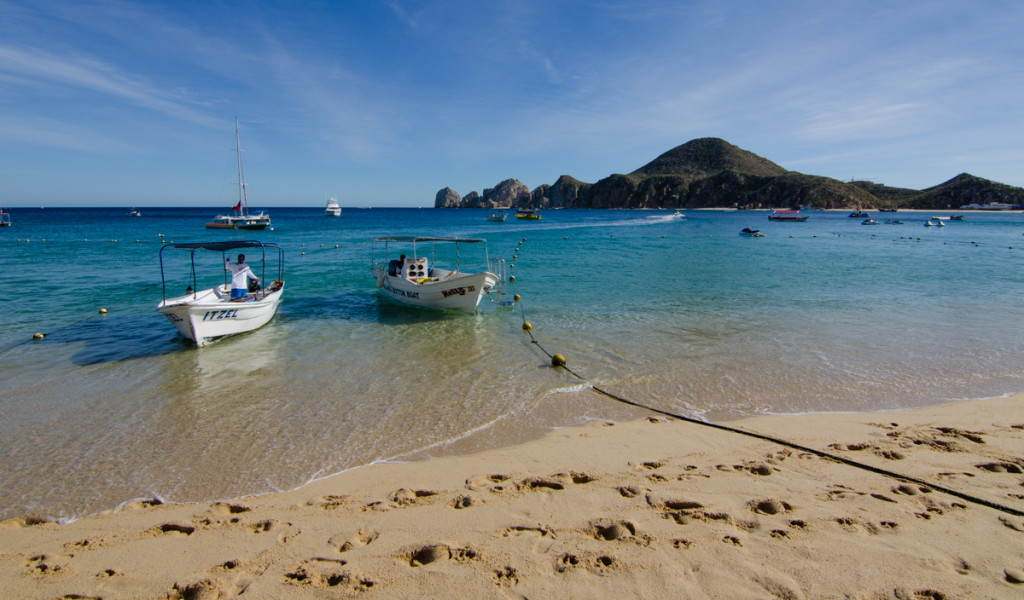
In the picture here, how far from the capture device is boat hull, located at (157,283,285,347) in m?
12.0

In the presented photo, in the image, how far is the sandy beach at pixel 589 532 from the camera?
3.81 m

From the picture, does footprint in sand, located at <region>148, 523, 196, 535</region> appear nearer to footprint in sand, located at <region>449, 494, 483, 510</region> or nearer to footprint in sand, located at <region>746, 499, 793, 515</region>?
footprint in sand, located at <region>449, 494, 483, 510</region>

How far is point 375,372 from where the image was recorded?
10312 millimetres

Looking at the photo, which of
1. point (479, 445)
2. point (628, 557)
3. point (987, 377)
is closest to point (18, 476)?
point (479, 445)

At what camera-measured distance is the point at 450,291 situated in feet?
51.9

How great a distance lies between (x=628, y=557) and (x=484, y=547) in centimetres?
129

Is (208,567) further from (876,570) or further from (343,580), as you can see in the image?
(876,570)

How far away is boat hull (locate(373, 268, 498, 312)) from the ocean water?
1.43 ft

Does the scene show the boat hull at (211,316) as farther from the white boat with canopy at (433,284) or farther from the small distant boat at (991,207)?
the small distant boat at (991,207)

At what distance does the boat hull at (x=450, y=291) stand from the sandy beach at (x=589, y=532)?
30.5 feet

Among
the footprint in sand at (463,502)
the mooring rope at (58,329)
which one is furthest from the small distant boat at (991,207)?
the mooring rope at (58,329)

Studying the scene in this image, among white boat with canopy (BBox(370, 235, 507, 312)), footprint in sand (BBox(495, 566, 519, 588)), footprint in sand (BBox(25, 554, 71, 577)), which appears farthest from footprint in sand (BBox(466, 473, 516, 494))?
white boat with canopy (BBox(370, 235, 507, 312))

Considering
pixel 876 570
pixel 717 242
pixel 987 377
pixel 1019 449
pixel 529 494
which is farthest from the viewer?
pixel 717 242

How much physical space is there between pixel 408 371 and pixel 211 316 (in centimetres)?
627
